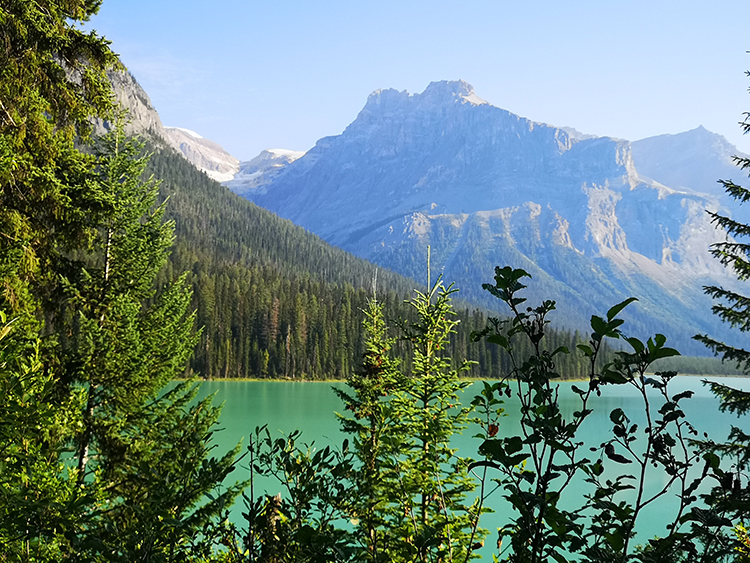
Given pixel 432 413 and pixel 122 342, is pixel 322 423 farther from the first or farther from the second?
pixel 432 413

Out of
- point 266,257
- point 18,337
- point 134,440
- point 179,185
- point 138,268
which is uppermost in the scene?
point 179,185

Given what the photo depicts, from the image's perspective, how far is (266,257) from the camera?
12912 cm

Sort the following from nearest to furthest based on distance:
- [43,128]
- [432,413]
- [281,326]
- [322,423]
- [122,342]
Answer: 1. [432,413]
2. [43,128]
3. [122,342]
4. [322,423]
5. [281,326]

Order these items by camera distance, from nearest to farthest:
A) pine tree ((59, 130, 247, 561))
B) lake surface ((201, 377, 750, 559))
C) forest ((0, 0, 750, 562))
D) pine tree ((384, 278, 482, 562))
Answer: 1. forest ((0, 0, 750, 562))
2. pine tree ((384, 278, 482, 562))
3. pine tree ((59, 130, 247, 561))
4. lake surface ((201, 377, 750, 559))

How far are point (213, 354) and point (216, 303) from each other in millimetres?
7872

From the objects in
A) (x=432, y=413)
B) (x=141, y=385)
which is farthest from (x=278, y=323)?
(x=432, y=413)

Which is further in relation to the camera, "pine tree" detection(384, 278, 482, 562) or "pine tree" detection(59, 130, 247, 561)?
"pine tree" detection(59, 130, 247, 561)

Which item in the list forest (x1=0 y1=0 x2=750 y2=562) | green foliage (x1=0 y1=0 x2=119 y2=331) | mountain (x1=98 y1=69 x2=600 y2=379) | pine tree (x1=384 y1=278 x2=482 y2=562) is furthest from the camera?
mountain (x1=98 y1=69 x2=600 y2=379)

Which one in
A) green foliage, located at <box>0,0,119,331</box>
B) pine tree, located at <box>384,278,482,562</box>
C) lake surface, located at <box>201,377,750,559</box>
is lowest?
lake surface, located at <box>201,377,750,559</box>

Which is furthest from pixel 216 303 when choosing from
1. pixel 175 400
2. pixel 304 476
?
pixel 304 476

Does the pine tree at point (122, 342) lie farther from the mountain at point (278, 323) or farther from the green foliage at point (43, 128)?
the mountain at point (278, 323)

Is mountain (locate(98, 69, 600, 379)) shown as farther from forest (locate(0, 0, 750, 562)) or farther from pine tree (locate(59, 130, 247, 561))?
forest (locate(0, 0, 750, 562))

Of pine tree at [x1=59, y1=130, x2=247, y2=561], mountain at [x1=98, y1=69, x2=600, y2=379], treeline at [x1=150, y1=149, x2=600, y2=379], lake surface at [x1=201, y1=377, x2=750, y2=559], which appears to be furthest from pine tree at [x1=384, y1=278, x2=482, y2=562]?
treeline at [x1=150, y1=149, x2=600, y2=379]

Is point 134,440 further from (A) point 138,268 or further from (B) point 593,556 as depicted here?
(B) point 593,556
